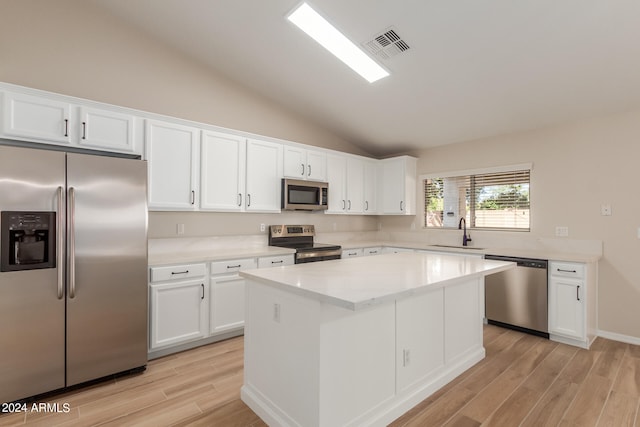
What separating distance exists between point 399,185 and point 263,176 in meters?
2.30

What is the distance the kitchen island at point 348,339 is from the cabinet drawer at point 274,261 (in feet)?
4.03

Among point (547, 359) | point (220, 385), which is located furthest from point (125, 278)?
point (547, 359)

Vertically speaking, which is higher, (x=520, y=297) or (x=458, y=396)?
(x=520, y=297)

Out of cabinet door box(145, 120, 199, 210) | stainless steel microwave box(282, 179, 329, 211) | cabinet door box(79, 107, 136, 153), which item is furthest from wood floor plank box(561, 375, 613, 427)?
cabinet door box(79, 107, 136, 153)

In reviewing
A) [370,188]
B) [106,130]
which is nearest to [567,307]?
[370,188]

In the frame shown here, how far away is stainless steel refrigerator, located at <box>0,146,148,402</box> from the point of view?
210 cm

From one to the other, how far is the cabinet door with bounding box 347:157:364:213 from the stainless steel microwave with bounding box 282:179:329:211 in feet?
1.79

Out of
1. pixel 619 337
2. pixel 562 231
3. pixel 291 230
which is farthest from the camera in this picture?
pixel 291 230

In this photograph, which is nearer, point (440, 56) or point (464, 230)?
point (440, 56)

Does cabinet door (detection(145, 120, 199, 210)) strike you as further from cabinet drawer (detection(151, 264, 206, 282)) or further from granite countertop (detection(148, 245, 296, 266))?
cabinet drawer (detection(151, 264, 206, 282))

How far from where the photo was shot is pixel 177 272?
2.94 metres

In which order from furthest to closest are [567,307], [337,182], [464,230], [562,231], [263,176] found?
[337,182] → [464,230] → [263,176] → [562,231] → [567,307]

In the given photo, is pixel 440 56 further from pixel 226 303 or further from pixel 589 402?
pixel 226 303

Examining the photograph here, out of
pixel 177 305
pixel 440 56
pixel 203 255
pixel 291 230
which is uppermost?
pixel 440 56
